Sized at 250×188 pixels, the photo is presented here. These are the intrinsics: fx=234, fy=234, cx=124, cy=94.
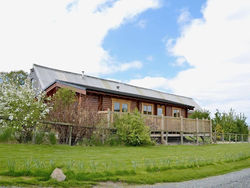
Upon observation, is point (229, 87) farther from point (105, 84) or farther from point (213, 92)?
point (105, 84)

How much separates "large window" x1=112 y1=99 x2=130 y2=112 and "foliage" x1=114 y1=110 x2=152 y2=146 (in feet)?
16.4

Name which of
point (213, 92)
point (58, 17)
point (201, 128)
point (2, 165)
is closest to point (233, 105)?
point (213, 92)

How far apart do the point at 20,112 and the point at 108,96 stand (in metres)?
7.82


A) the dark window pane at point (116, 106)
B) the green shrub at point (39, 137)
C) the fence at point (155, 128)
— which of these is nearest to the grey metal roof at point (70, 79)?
the fence at point (155, 128)

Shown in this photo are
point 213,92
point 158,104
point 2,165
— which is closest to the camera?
point 2,165

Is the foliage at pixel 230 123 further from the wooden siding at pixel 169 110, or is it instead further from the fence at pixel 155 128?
the wooden siding at pixel 169 110

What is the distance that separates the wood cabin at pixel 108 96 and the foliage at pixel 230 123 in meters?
4.12

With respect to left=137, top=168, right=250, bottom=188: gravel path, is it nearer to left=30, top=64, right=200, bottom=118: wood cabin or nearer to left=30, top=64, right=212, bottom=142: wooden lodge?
left=30, top=64, right=212, bottom=142: wooden lodge

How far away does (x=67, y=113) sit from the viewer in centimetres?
1091

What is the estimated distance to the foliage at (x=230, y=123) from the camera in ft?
85.1

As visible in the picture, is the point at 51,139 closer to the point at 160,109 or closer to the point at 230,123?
the point at 160,109

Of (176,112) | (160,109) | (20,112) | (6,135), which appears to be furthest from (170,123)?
(6,135)

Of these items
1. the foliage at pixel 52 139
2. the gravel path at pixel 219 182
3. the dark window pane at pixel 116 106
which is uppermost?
the dark window pane at pixel 116 106

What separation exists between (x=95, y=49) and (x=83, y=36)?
5.74 m
